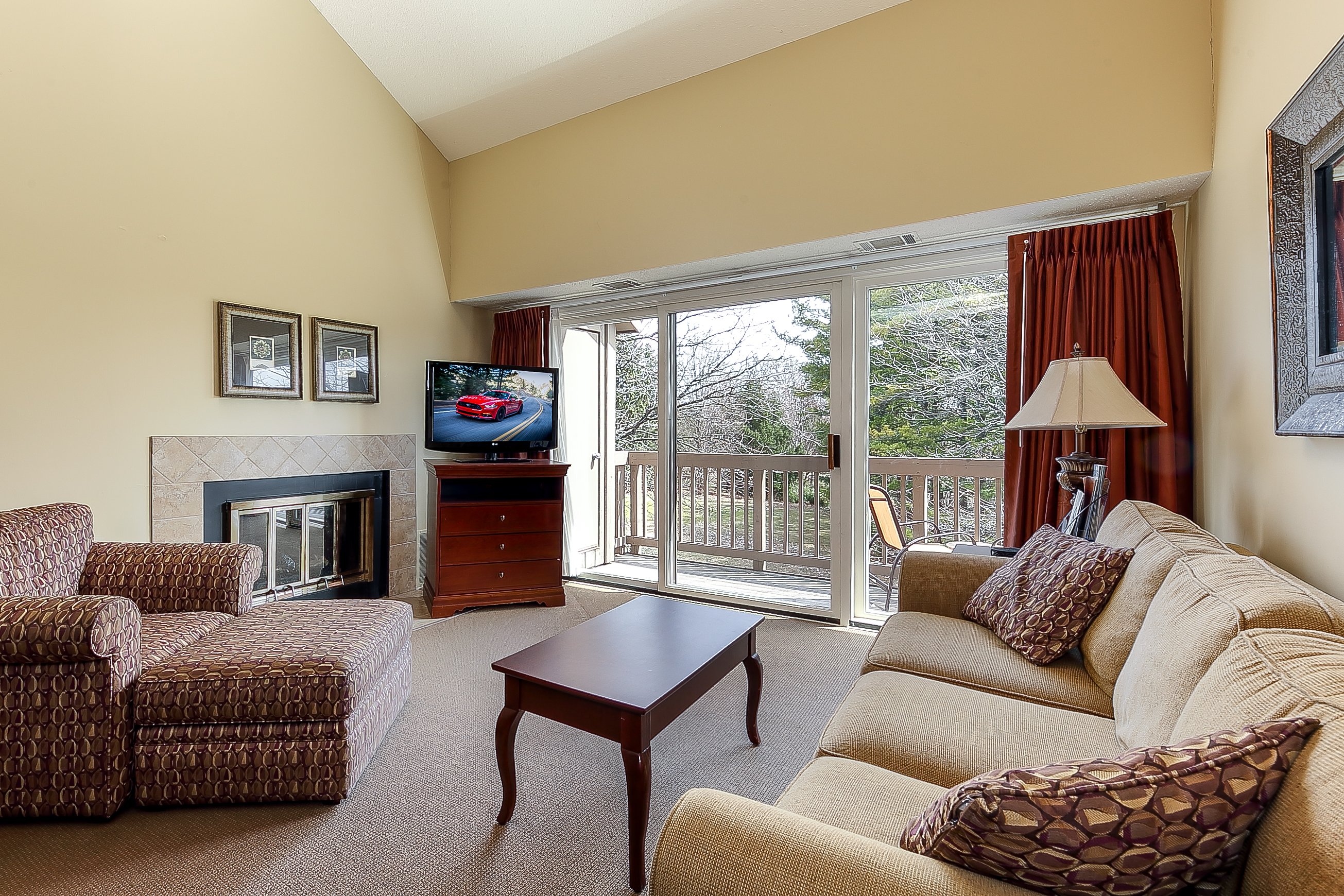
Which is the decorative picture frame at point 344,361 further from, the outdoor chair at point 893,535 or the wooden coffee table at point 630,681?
the outdoor chair at point 893,535

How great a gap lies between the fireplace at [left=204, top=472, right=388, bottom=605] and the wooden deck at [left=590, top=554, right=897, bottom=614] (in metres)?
1.70

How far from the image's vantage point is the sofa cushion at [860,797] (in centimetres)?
103

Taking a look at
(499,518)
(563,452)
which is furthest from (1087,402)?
(563,452)

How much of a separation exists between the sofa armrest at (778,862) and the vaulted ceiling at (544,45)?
3.26m

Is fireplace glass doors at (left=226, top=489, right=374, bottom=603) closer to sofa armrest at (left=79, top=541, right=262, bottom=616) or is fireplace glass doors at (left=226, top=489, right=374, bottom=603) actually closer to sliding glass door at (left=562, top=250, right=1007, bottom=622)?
sofa armrest at (left=79, top=541, right=262, bottom=616)

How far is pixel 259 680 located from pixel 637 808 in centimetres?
115

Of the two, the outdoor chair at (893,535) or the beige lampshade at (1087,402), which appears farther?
the outdoor chair at (893,535)

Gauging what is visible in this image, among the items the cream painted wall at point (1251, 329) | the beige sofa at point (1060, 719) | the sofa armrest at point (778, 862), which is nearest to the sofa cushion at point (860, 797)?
the beige sofa at point (1060, 719)

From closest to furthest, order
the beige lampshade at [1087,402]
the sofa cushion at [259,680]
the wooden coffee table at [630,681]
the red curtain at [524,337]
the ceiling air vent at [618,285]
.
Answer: the wooden coffee table at [630,681]
the sofa cushion at [259,680]
the beige lampshade at [1087,402]
the ceiling air vent at [618,285]
the red curtain at [524,337]

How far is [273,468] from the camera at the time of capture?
336 centimetres

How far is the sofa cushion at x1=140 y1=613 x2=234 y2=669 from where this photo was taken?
184cm

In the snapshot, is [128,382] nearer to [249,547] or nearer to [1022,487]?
[249,547]

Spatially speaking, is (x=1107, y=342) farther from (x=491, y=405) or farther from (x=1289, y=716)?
(x=491, y=405)

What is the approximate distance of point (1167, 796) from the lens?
2.22ft
